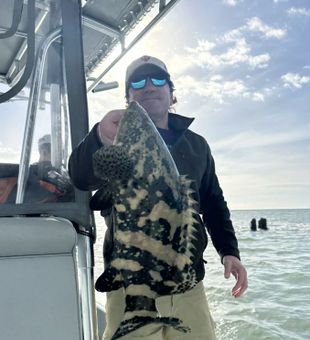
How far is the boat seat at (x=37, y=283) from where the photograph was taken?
1748mm

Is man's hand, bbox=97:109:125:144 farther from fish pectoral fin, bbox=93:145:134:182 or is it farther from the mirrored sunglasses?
the mirrored sunglasses

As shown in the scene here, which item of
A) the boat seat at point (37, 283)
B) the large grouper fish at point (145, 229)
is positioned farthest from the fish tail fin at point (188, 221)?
the boat seat at point (37, 283)

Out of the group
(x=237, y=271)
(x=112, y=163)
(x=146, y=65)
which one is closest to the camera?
(x=112, y=163)

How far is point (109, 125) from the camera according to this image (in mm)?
1881

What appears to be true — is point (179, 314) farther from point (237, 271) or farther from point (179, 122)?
point (179, 122)

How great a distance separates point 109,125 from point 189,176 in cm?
79

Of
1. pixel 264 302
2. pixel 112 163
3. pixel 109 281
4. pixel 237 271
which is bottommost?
pixel 264 302

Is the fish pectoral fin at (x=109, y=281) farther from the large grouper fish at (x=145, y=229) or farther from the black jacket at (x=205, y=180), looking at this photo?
the black jacket at (x=205, y=180)

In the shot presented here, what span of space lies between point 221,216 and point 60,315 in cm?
144

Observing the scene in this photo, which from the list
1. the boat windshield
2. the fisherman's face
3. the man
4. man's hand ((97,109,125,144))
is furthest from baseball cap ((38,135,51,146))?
man's hand ((97,109,125,144))

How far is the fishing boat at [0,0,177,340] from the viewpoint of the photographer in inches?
70.2

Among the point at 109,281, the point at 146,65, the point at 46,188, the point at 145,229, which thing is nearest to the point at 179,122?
the point at 146,65

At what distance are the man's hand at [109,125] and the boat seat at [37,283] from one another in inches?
18.4

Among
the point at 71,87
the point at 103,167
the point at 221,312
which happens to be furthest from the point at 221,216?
the point at 221,312
